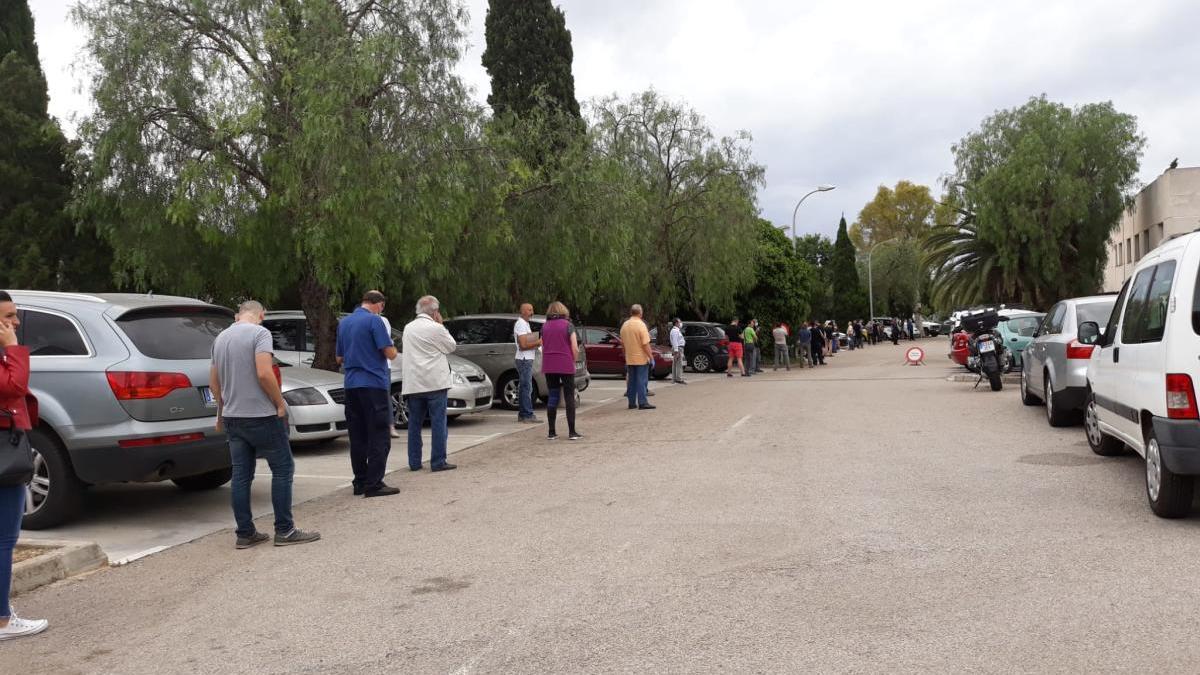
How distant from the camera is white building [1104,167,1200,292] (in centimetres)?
3919

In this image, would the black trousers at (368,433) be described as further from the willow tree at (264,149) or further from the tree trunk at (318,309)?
the tree trunk at (318,309)

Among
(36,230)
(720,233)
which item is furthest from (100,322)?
(720,233)

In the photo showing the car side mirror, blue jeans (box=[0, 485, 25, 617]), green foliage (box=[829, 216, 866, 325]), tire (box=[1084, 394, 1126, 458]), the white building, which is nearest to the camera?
blue jeans (box=[0, 485, 25, 617])

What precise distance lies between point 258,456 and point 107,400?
1.30 metres

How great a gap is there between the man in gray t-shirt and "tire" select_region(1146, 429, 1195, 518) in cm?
583

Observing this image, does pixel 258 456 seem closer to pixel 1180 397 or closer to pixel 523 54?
pixel 1180 397

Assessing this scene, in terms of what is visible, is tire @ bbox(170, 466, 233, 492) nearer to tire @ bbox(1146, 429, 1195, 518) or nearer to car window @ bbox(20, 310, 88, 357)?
car window @ bbox(20, 310, 88, 357)

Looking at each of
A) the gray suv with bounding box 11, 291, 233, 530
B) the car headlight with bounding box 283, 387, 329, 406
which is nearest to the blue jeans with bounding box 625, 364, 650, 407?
the car headlight with bounding box 283, 387, 329, 406

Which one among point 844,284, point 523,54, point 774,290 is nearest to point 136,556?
point 523,54

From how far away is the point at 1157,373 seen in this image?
21.2ft

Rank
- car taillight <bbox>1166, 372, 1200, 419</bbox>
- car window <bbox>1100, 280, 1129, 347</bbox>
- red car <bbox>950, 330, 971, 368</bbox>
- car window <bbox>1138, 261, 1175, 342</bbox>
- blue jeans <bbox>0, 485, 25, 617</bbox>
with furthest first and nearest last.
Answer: red car <bbox>950, 330, 971, 368</bbox> < car window <bbox>1100, 280, 1129, 347</bbox> < car window <bbox>1138, 261, 1175, 342</bbox> < car taillight <bbox>1166, 372, 1200, 419</bbox> < blue jeans <bbox>0, 485, 25, 617</bbox>

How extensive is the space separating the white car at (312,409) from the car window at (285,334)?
3.96 meters

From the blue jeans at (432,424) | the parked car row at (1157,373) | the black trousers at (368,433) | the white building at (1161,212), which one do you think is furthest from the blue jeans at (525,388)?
the white building at (1161,212)

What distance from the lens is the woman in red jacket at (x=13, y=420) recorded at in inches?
185
